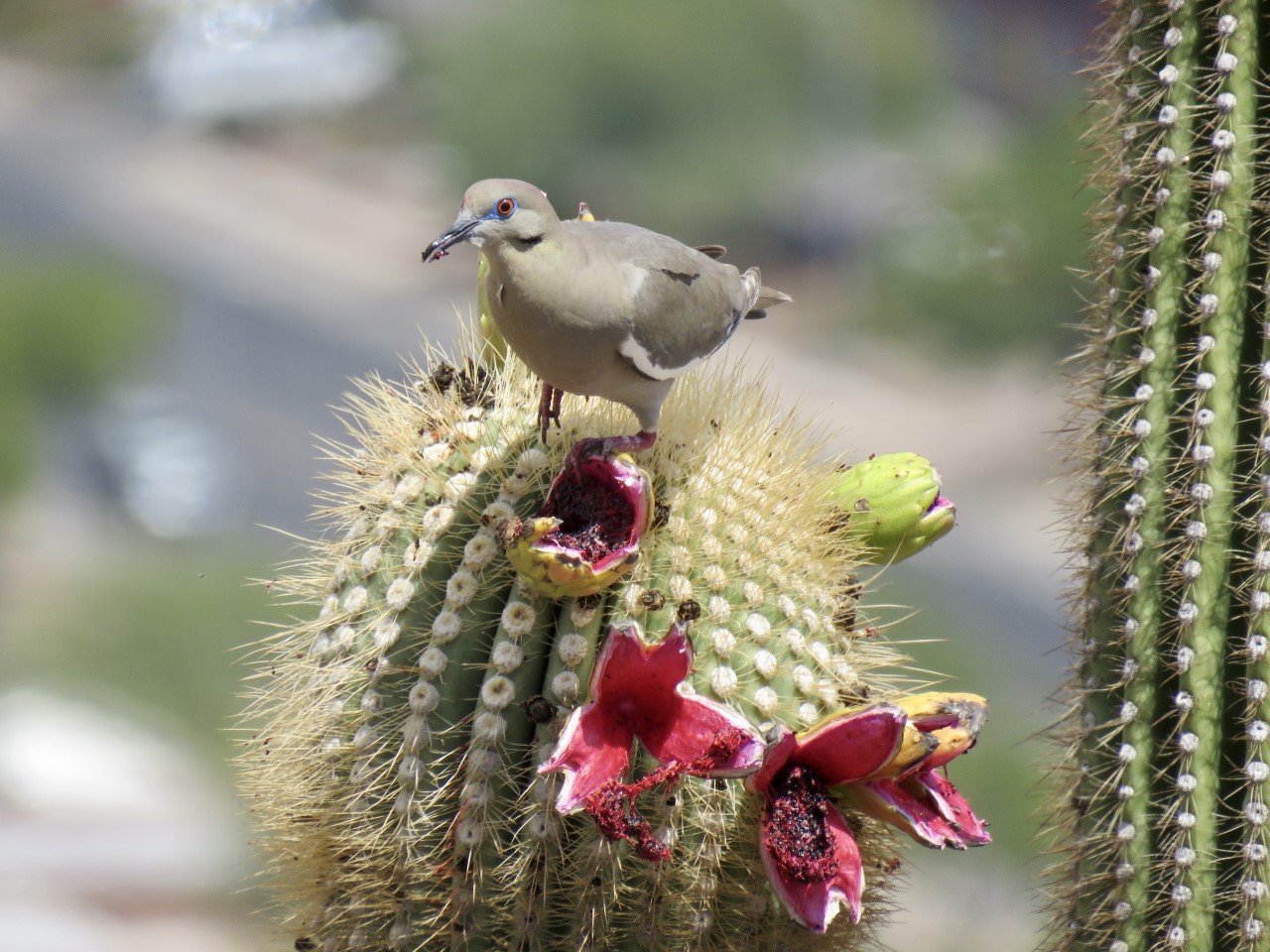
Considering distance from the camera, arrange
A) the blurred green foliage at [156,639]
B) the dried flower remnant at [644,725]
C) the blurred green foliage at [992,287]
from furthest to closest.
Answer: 1. the blurred green foliage at [992,287]
2. the blurred green foliage at [156,639]
3. the dried flower remnant at [644,725]

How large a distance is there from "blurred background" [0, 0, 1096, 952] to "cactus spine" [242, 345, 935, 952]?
4283mm

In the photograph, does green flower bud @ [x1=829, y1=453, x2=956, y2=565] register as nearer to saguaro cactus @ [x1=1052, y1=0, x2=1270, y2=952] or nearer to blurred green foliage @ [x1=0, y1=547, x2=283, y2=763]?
saguaro cactus @ [x1=1052, y1=0, x2=1270, y2=952]

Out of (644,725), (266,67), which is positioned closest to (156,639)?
(266,67)

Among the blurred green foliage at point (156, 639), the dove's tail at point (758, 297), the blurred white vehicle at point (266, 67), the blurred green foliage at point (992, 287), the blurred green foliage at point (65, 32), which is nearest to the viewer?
the dove's tail at point (758, 297)

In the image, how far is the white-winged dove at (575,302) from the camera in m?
1.85

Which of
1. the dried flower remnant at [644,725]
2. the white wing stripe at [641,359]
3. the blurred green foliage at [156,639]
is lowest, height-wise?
the dried flower remnant at [644,725]

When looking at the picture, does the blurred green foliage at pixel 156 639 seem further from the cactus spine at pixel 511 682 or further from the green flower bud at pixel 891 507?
the green flower bud at pixel 891 507

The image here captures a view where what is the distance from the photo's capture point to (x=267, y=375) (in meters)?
18.9

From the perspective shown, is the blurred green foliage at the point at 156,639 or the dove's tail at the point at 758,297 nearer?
the dove's tail at the point at 758,297

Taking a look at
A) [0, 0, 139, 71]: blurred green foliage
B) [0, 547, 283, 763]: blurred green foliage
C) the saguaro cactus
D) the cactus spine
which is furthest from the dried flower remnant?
[0, 0, 139, 71]: blurred green foliage

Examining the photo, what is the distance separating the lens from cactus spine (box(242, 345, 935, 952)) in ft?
5.60

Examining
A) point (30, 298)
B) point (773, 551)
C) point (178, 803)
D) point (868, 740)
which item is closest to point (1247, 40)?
point (773, 551)

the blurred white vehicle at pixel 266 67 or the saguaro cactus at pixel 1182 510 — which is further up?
the blurred white vehicle at pixel 266 67

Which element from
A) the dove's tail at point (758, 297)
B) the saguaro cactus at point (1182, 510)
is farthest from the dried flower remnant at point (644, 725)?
the dove's tail at point (758, 297)
